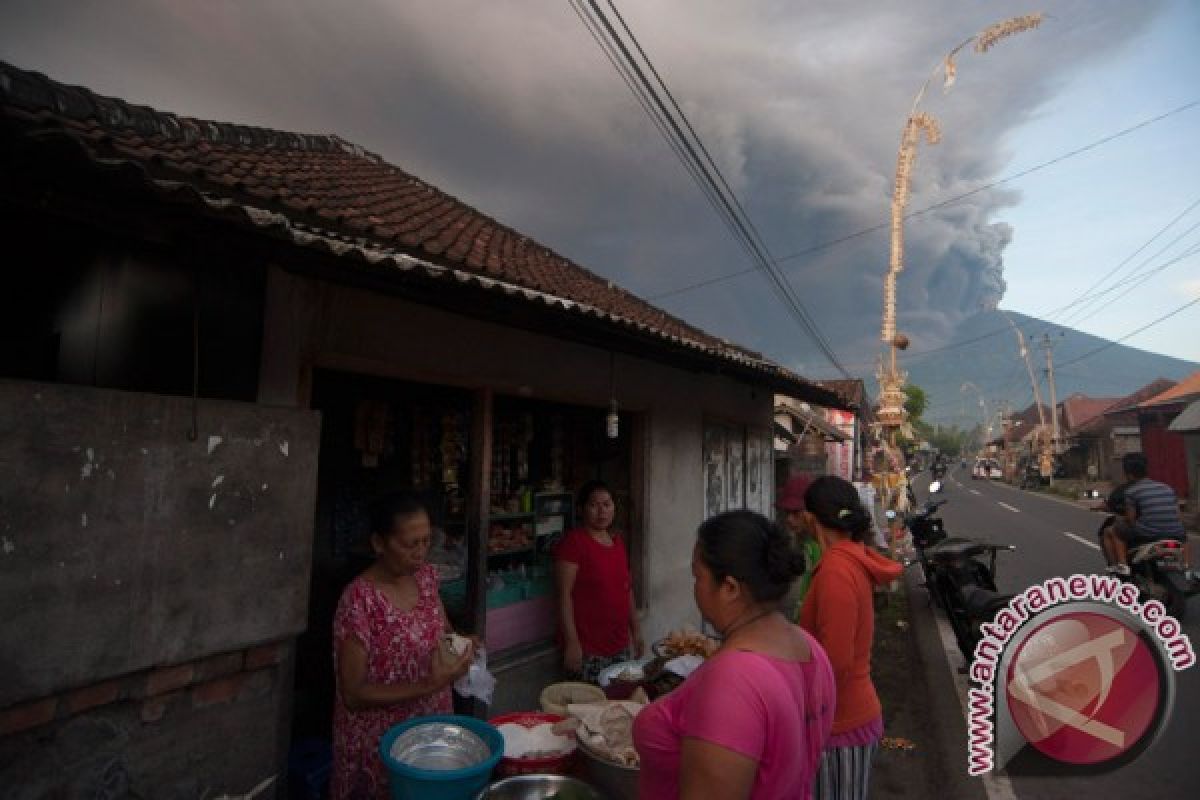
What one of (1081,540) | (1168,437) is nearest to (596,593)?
(1081,540)

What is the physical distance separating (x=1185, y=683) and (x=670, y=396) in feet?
18.4

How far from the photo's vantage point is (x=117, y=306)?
2447mm

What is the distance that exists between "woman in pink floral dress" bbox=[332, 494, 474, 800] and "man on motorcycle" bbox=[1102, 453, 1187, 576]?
8515mm

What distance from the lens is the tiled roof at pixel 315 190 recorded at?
7.04ft

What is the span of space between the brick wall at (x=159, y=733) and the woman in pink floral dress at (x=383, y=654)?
13.0 inches

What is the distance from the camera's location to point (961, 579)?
750 cm

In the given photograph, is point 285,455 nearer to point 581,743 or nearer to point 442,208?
point 581,743

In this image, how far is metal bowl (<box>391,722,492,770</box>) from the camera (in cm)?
233

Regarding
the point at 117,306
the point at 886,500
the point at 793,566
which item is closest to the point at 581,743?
the point at 793,566

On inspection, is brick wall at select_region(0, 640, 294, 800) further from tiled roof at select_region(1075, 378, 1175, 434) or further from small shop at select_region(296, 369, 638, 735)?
tiled roof at select_region(1075, 378, 1175, 434)

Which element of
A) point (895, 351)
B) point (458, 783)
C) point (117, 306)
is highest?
point (895, 351)

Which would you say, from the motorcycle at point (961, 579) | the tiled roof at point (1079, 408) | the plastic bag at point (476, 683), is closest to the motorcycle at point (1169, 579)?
the motorcycle at point (961, 579)

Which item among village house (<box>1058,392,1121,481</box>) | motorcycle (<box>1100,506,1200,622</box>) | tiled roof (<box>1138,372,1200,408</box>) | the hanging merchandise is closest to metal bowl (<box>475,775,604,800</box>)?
the hanging merchandise

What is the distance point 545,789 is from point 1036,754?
4.45 metres
